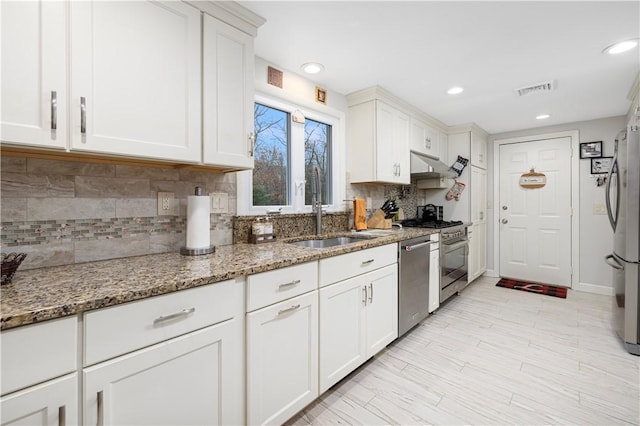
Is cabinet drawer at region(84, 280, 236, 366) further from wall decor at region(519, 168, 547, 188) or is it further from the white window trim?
wall decor at region(519, 168, 547, 188)

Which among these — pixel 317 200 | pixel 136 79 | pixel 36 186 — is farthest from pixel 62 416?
pixel 317 200

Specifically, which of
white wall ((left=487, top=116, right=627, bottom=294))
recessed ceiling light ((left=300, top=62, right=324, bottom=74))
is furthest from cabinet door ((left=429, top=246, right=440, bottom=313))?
white wall ((left=487, top=116, right=627, bottom=294))

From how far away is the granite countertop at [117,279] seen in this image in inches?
31.6

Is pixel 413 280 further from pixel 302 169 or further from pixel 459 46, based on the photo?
pixel 459 46

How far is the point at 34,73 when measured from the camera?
1010mm

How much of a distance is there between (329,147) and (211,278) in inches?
79.4

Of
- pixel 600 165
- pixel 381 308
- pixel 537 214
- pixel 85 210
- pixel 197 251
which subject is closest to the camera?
pixel 85 210

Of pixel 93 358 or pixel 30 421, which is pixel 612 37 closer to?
pixel 93 358

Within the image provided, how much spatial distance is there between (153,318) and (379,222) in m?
2.35

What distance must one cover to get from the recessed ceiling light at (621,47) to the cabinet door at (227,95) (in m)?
2.45

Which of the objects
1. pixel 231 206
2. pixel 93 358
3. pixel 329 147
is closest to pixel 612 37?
pixel 329 147

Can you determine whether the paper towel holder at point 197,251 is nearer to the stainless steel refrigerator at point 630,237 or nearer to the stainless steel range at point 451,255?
the stainless steel range at point 451,255

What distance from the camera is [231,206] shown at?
6.44ft

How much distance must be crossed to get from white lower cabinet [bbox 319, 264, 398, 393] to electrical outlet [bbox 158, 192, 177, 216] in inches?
38.6
